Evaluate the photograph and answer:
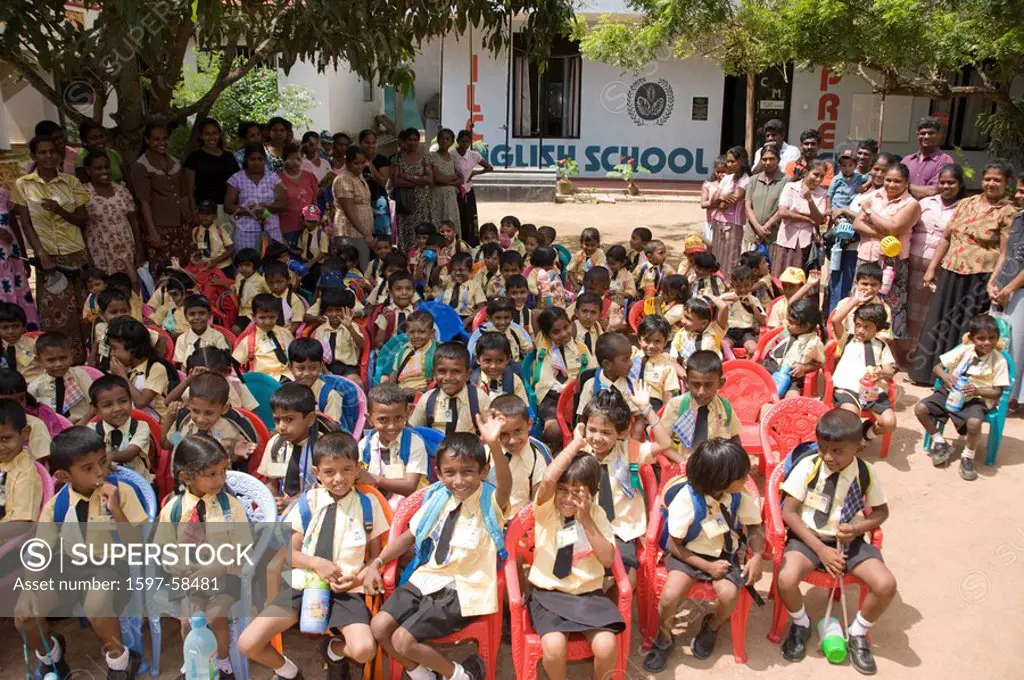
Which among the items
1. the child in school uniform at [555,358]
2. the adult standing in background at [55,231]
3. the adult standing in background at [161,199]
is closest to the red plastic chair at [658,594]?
the child in school uniform at [555,358]

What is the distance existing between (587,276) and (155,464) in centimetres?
326

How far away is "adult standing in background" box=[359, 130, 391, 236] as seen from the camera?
760 centimetres

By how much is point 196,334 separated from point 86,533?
1892 millimetres

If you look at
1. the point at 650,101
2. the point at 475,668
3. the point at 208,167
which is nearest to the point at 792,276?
the point at 475,668

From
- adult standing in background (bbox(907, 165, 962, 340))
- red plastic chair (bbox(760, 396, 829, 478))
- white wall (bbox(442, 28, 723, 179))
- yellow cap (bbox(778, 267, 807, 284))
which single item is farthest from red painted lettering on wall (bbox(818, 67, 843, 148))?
red plastic chair (bbox(760, 396, 829, 478))

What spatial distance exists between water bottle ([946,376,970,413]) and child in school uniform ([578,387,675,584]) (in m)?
2.30

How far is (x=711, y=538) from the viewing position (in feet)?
10.1

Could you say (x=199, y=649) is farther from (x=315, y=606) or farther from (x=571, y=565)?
(x=571, y=565)

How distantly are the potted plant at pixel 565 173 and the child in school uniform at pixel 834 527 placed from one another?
1181 cm

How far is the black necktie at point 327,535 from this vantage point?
298cm

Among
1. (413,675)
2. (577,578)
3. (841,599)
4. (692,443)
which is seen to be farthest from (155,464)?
(841,599)

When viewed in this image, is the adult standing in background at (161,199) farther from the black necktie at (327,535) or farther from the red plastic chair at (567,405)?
the black necktie at (327,535)

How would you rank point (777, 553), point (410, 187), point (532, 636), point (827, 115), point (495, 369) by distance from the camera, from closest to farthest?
point (532, 636) → point (777, 553) → point (495, 369) → point (410, 187) → point (827, 115)

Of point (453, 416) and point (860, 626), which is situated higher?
point (453, 416)
